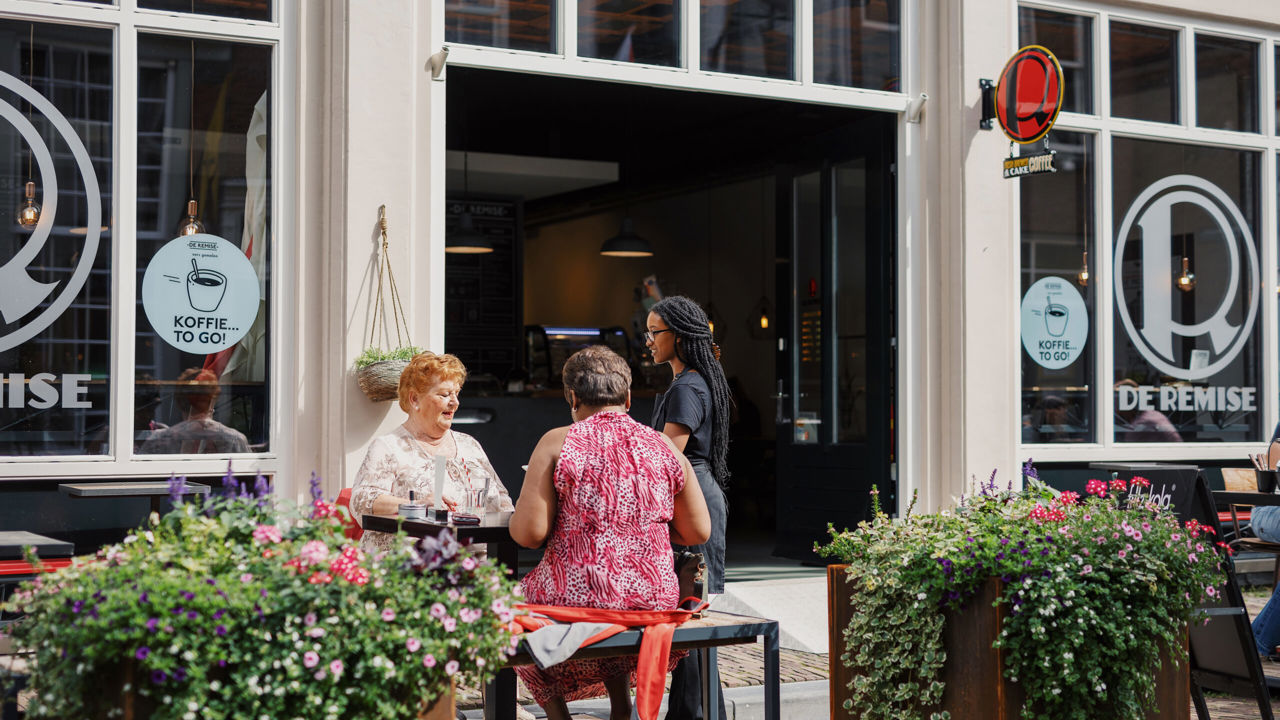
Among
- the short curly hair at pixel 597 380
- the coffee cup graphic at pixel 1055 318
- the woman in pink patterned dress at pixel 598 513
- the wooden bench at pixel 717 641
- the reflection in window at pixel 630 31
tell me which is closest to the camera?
the wooden bench at pixel 717 641

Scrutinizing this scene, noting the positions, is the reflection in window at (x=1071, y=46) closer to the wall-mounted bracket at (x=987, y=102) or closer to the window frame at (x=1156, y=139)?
the window frame at (x=1156, y=139)

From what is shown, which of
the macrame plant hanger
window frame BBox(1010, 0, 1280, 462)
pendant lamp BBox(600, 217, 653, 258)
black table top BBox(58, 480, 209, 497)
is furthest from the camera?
pendant lamp BBox(600, 217, 653, 258)

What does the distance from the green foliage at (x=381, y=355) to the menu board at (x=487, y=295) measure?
22.7 ft

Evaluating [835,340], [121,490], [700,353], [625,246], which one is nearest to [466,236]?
[625,246]

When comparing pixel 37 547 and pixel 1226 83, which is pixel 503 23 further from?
pixel 1226 83

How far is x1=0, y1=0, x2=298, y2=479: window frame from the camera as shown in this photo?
228 inches

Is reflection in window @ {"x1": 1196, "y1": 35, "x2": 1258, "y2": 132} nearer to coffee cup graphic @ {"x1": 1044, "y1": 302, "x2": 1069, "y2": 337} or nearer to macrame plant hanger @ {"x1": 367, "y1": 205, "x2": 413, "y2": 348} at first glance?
coffee cup graphic @ {"x1": 1044, "y1": 302, "x2": 1069, "y2": 337}

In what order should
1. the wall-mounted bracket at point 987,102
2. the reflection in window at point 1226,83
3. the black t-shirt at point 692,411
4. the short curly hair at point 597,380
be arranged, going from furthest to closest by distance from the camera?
the reflection in window at point 1226,83 → the wall-mounted bracket at point 987,102 → the black t-shirt at point 692,411 → the short curly hair at point 597,380

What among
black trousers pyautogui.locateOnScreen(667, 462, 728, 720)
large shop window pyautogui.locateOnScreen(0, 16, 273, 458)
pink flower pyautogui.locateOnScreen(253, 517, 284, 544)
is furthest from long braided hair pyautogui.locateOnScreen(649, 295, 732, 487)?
large shop window pyautogui.locateOnScreen(0, 16, 273, 458)

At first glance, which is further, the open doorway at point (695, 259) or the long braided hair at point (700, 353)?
the open doorway at point (695, 259)

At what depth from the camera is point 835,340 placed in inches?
333

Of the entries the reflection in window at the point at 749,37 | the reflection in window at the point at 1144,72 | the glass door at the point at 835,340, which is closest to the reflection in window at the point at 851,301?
the glass door at the point at 835,340

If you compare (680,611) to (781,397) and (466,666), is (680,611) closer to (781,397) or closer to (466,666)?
(466,666)

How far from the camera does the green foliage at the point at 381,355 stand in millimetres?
5992
